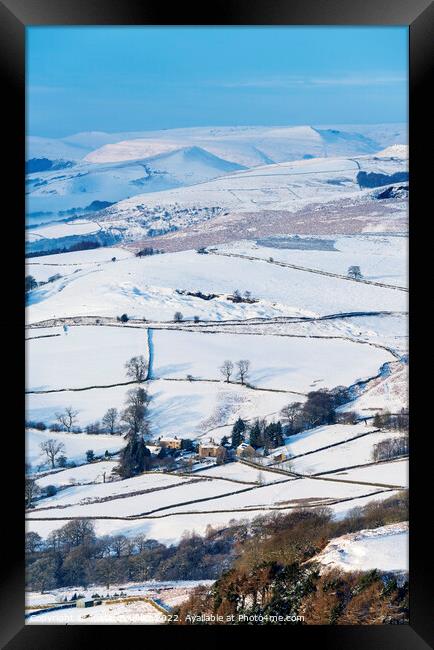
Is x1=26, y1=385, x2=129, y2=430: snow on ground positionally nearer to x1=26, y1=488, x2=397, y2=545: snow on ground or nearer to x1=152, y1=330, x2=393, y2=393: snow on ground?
x1=152, y1=330, x2=393, y2=393: snow on ground

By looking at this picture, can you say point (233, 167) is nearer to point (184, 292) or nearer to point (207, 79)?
point (207, 79)

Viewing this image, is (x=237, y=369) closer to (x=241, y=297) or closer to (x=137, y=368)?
(x=241, y=297)

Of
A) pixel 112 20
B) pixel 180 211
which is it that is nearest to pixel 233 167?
pixel 180 211

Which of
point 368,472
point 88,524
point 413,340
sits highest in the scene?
point 413,340

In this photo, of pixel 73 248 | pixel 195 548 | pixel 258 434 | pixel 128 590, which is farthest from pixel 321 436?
pixel 73 248

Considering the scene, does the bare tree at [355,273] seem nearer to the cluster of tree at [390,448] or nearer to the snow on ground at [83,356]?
the cluster of tree at [390,448]

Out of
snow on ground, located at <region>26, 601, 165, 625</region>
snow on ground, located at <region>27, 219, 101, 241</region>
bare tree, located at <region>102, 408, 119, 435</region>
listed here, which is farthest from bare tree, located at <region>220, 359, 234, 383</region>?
snow on ground, located at <region>26, 601, 165, 625</region>
